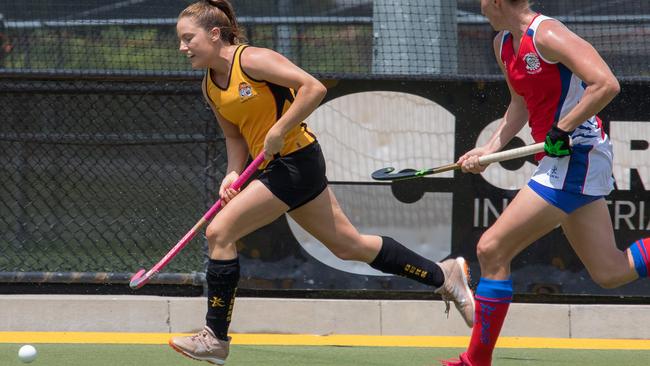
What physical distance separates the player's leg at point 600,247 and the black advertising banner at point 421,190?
1.74 metres

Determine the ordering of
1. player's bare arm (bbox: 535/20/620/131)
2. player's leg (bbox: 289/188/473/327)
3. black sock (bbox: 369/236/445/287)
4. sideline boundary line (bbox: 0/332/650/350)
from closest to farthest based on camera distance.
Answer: player's bare arm (bbox: 535/20/620/131), player's leg (bbox: 289/188/473/327), black sock (bbox: 369/236/445/287), sideline boundary line (bbox: 0/332/650/350)

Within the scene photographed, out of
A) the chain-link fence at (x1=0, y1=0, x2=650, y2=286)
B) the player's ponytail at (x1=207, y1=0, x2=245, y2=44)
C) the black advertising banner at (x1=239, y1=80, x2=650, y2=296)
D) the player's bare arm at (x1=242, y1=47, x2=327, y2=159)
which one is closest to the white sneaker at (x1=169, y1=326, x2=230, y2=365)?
the player's bare arm at (x1=242, y1=47, x2=327, y2=159)

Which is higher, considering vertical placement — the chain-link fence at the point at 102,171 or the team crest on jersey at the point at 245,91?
the team crest on jersey at the point at 245,91

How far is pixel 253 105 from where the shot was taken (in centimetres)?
543

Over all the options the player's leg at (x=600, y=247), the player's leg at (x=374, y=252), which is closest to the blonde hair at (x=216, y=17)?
the player's leg at (x=374, y=252)

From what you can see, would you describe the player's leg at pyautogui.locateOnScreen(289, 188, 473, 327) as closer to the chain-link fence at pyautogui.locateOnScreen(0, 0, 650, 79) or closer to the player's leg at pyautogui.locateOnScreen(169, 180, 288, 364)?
the player's leg at pyautogui.locateOnScreen(169, 180, 288, 364)

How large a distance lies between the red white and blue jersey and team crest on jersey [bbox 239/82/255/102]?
46.1 inches

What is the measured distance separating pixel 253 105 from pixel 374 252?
1012 mm

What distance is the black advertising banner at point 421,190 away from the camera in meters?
6.94

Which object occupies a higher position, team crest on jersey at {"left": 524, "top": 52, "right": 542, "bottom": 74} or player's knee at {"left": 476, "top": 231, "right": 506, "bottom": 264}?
team crest on jersey at {"left": 524, "top": 52, "right": 542, "bottom": 74}

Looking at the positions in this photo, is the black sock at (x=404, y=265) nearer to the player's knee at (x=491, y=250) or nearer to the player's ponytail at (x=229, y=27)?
the player's knee at (x=491, y=250)

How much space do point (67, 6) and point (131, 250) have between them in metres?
1.58

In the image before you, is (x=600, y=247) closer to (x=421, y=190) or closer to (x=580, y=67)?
(x=580, y=67)

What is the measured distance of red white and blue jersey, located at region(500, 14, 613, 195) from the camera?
4.87m
